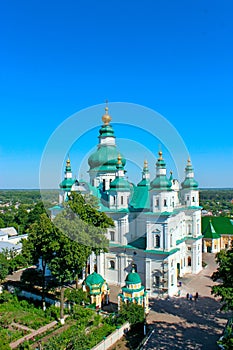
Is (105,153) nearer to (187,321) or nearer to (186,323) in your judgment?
(187,321)

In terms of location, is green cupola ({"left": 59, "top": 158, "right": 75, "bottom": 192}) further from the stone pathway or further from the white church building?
the stone pathway

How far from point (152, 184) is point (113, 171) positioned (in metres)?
7.15

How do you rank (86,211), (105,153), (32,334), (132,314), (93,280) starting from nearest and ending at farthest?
(32,334) < (132,314) < (86,211) < (93,280) < (105,153)

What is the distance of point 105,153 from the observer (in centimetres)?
2930

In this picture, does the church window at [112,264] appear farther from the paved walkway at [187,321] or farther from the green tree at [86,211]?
the green tree at [86,211]

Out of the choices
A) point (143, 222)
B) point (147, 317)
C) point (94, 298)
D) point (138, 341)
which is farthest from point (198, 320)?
point (143, 222)

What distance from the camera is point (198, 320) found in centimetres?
1859

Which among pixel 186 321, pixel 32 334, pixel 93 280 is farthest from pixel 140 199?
pixel 32 334

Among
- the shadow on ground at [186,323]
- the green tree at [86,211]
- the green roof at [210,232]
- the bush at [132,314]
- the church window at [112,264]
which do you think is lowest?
Answer: the shadow on ground at [186,323]

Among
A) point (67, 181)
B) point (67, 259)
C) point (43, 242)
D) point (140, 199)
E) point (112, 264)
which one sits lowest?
point (112, 264)

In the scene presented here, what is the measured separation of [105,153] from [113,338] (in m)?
17.0

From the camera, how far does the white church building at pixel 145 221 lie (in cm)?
2217

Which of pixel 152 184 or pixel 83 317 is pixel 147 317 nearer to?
pixel 83 317

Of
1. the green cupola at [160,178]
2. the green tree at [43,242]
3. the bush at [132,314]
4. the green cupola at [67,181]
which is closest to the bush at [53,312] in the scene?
the green tree at [43,242]
